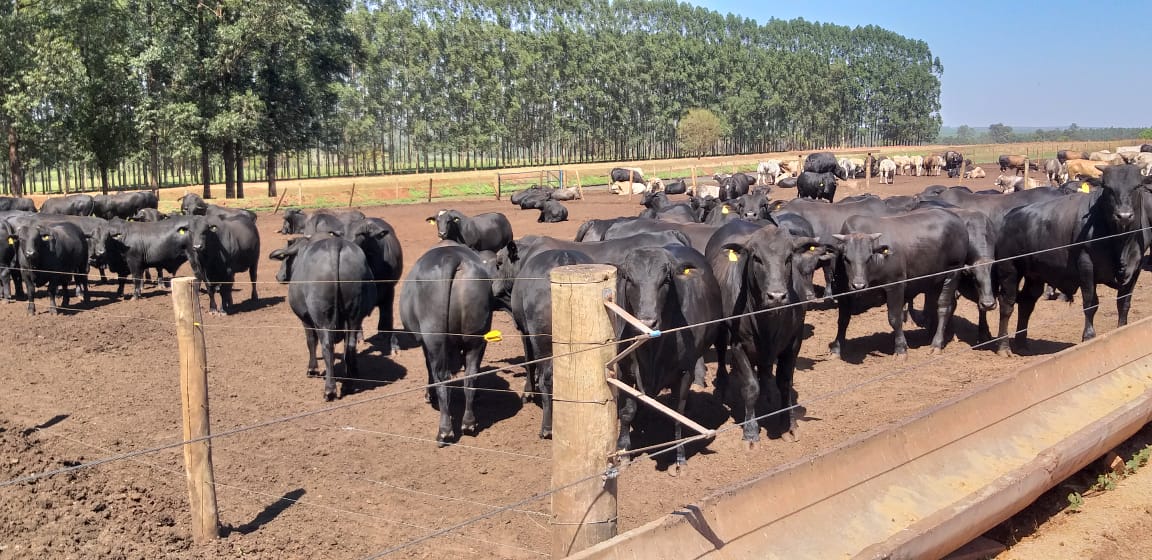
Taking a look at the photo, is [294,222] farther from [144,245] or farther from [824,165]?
[824,165]

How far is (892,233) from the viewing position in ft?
39.4

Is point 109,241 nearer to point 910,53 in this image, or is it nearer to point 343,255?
point 343,255

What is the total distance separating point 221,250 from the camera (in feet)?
52.6

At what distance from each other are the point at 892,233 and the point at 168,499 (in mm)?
9714

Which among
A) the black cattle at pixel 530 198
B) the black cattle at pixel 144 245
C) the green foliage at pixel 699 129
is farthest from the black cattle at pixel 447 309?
the green foliage at pixel 699 129

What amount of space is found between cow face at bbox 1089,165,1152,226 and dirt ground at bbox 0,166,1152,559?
2.05 metres

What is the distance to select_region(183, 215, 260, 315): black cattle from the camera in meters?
15.4

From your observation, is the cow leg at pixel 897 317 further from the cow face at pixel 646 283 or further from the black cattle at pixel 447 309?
the black cattle at pixel 447 309

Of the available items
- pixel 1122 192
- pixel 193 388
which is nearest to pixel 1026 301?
pixel 1122 192

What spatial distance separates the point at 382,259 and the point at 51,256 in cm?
769

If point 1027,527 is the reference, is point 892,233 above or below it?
above

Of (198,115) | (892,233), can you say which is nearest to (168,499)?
(892,233)

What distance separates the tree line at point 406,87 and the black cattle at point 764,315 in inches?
1246

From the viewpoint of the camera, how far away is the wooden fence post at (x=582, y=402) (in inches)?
155
